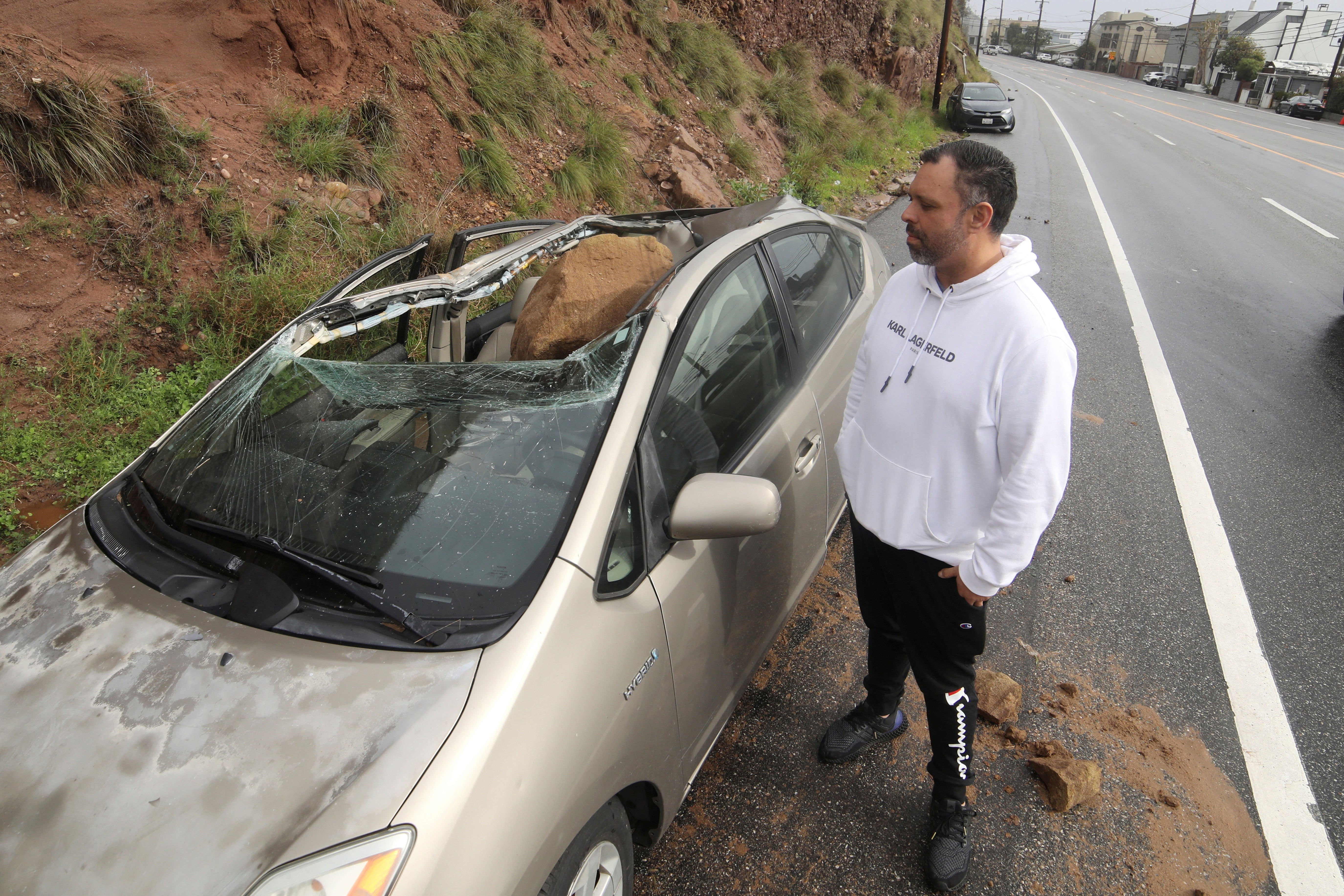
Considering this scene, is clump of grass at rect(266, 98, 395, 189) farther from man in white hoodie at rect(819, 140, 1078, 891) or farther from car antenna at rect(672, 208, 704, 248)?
man in white hoodie at rect(819, 140, 1078, 891)

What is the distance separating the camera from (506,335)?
3.04 m

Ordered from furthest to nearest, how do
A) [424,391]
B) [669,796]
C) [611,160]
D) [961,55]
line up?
[961,55] < [611,160] < [424,391] < [669,796]

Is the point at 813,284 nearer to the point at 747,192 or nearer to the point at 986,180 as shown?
the point at 986,180

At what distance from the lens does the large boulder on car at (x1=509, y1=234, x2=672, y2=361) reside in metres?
2.55

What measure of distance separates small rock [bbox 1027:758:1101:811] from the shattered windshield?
1.86 m

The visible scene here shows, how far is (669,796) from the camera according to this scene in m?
2.00

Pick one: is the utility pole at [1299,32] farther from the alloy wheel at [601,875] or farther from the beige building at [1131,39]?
the alloy wheel at [601,875]

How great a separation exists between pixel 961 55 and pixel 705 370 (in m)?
36.5

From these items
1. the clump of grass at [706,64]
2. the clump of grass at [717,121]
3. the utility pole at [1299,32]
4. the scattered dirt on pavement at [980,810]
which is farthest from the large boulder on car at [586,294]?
the utility pole at [1299,32]

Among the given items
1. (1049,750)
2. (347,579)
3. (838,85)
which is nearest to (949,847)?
(1049,750)

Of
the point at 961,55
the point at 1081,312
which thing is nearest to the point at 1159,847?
the point at 1081,312

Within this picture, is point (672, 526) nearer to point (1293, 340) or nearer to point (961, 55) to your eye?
point (1293, 340)

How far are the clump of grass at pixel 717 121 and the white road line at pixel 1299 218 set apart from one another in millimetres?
7971

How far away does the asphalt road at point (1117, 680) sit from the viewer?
2260 mm
